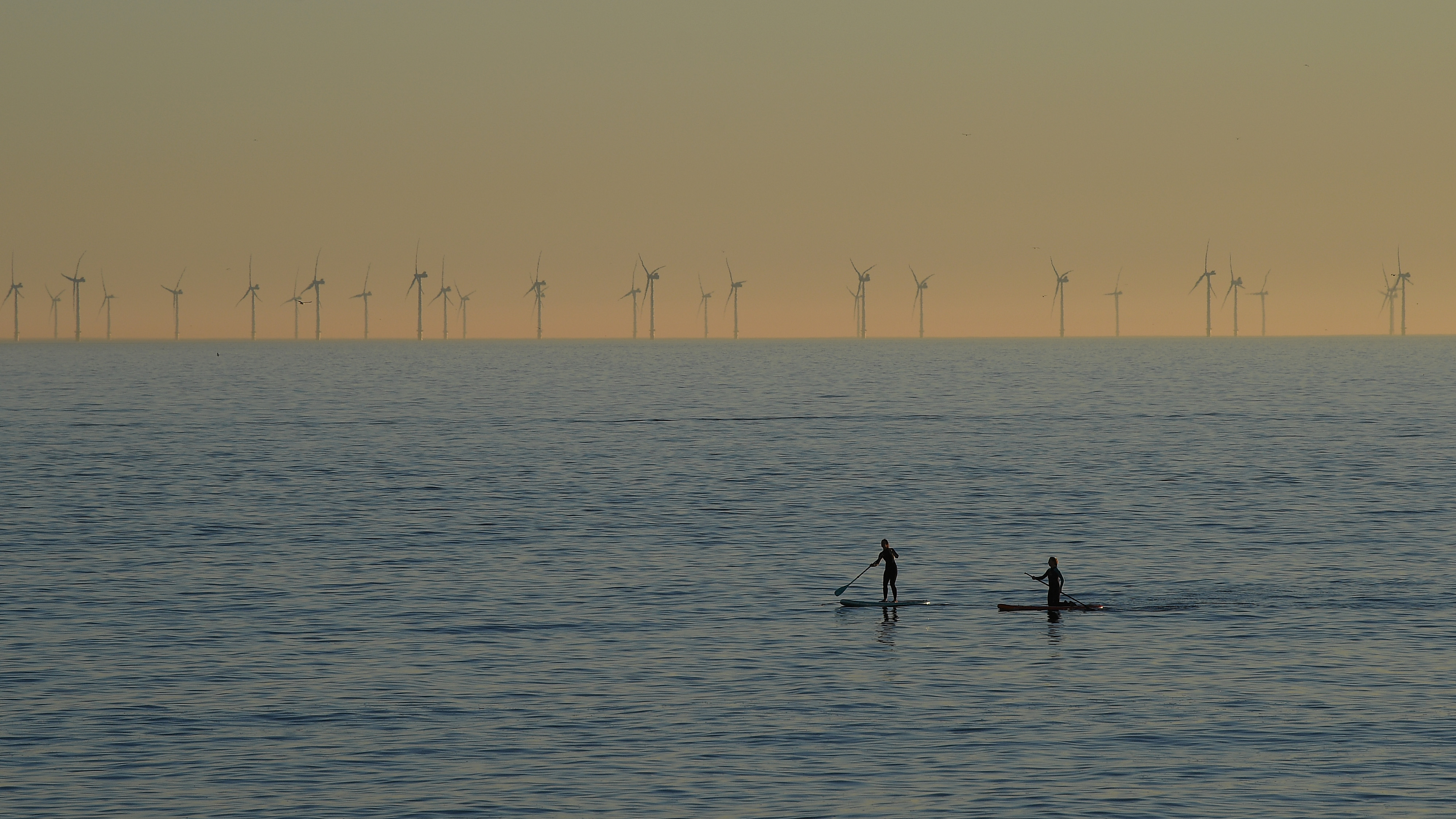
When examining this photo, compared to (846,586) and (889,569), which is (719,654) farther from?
(889,569)

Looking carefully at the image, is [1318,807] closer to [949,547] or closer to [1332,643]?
[1332,643]

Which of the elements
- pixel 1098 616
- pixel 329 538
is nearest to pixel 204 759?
pixel 1098 616

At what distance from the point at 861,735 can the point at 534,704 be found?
9.09m

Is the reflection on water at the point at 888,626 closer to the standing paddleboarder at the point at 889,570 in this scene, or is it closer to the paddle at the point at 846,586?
the standing paddleboarder at the point at 889,570

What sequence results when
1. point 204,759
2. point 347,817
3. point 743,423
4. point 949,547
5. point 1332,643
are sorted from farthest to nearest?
point 743,423
point 949,547
point 1332,643
point 204,759
point 347,817

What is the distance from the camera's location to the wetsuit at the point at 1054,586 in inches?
2468

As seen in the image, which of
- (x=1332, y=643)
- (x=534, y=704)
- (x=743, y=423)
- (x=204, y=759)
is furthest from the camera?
(x=743, y=423)

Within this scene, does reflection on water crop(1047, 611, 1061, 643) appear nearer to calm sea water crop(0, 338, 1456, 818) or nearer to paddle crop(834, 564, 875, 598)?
calm sea water crop(0, 338, 1456, 818)

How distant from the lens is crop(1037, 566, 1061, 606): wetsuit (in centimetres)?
6269

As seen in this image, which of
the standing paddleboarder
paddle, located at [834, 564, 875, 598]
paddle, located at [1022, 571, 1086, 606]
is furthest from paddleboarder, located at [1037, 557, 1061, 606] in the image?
paddle, located at [834, 564, 875, 598]

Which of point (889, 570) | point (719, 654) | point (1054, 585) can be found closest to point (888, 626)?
point (889, 570)

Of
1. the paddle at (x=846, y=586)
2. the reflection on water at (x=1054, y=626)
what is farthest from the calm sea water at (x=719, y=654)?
the paddle at (x=846, y=586)

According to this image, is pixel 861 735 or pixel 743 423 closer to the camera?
pixel 861 735

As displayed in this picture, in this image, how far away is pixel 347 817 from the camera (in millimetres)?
37750
